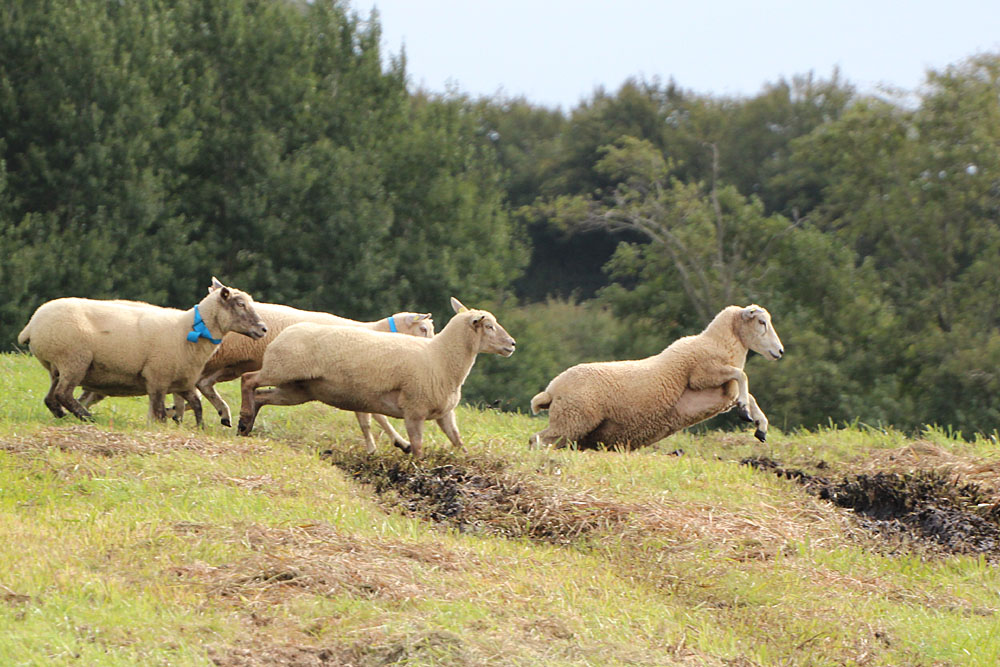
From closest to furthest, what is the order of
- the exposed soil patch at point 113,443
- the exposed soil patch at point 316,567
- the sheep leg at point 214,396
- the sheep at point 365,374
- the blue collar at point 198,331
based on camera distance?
1. the exposed soil patch at point 316,567
2. the exposed soil patch at point 113,443
3. the sheep at point 365,374
4. the blue collar at point 198,331
5. the sheep leg at point 214,396

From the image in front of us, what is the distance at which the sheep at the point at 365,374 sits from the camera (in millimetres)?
11516

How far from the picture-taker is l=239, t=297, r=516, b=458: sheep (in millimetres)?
11516

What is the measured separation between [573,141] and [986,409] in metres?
27.6

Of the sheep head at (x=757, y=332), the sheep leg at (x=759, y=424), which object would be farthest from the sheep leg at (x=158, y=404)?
the sheep head at (x=757, y=332)

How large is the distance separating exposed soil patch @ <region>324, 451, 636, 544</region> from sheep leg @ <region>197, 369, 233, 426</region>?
2.84m

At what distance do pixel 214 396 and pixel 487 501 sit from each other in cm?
466

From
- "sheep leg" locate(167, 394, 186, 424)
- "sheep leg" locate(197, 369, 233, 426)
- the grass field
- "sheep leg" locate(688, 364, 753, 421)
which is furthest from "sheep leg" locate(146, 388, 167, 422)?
Answer: "sheep leg" locate(688, 364, 753, 421)

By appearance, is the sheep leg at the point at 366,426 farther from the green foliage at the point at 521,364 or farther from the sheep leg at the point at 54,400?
the green foliage at the point at 521,364

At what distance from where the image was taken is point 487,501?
380 inches

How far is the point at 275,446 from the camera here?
36.6ft

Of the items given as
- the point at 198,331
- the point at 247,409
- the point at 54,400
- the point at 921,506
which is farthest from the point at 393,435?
the point at 921,506

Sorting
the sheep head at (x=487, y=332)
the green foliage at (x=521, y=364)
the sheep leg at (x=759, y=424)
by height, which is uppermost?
the sheep head at (x=487, y=332)

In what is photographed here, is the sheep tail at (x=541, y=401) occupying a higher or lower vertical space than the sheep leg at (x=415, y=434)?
higher

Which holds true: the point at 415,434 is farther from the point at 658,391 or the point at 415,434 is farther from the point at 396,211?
the point at 396,211
